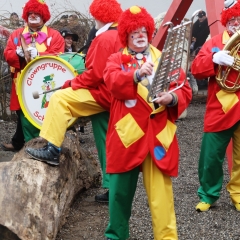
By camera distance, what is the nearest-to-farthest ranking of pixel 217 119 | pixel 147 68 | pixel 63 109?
pixel 147 68, pixel 63 109, pixel 217 119

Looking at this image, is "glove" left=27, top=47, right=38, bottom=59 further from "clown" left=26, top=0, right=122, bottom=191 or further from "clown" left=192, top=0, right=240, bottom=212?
"clown" left=192, top=0, right=240, bottom=212

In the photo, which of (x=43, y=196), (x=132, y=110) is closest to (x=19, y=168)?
(x=43, y=196)

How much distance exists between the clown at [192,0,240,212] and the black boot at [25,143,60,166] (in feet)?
3.89

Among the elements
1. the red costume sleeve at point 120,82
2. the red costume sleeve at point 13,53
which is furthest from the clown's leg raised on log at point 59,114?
the red costume sleeve at point 13,53

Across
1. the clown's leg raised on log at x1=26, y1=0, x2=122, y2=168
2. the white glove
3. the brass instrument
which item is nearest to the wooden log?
the clown's leg raised on log at x1=26, y1=0, x2=122, y2=168

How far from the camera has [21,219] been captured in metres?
3.59

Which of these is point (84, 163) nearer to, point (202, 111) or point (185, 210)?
point (185, 210)

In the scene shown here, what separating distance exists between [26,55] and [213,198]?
221 cm

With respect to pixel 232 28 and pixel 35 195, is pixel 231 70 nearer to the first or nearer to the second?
pixel 232 28

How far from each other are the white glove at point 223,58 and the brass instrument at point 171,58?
28.4 inches

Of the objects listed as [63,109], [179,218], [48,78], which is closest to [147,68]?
[63,109]

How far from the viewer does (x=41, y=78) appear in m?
5.23

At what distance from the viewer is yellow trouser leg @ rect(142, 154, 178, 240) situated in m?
3.57

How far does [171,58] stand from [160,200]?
888 millimetres
